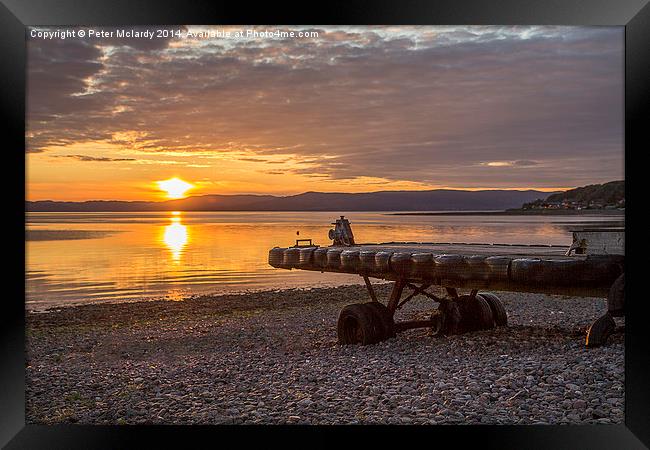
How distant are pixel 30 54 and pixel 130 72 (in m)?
5.82

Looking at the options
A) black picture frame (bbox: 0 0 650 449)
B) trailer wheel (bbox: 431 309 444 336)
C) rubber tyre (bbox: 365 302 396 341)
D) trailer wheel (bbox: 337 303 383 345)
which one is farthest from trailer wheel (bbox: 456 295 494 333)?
black picture frame (bbox: 0 0 650 449)

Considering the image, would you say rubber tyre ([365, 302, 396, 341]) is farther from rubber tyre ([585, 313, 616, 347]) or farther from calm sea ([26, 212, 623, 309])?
calm sea ([26, 212, 623, 309])

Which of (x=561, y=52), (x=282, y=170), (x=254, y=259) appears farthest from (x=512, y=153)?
(x=254, y=259)

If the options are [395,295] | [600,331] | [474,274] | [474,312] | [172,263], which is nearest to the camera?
[600,331]

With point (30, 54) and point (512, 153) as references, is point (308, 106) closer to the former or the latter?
point (512, 153)

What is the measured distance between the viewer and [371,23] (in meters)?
7.55

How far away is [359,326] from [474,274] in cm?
241

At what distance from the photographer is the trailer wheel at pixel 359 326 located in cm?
1074

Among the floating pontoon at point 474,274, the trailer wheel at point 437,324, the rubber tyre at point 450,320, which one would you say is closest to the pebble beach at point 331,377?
the trailer wheel at point 437,324

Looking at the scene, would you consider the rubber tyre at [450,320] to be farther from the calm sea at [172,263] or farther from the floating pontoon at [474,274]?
the calm sea at [172,263]

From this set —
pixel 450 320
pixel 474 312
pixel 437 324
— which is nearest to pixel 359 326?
pixel 437 324

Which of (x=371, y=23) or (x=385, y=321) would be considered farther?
(x=385, y=321)

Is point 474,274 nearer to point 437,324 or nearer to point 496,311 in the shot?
point 437,324
